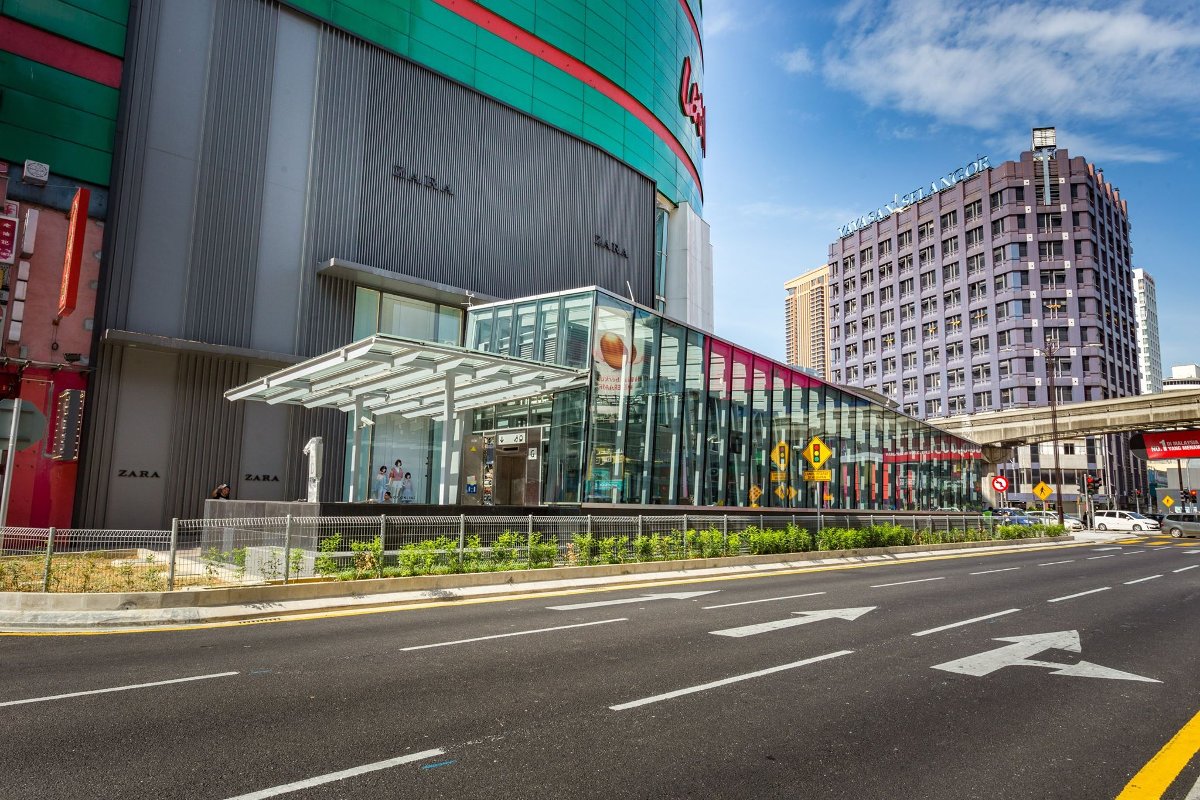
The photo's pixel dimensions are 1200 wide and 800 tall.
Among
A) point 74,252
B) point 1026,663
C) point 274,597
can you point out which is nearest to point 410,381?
point 274,597

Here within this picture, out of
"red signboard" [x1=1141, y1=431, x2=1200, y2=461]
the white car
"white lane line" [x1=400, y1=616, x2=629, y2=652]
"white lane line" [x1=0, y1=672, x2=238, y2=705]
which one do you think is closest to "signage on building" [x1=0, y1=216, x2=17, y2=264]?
"white lane line" [x1=0, y1=672, x2=238, y2=705]

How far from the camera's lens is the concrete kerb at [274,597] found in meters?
10.6

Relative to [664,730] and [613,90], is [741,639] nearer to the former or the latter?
[664,730]

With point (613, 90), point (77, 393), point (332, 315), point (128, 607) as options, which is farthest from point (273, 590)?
point (613, 90)

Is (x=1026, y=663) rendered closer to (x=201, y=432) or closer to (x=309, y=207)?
(x=201, y=432)

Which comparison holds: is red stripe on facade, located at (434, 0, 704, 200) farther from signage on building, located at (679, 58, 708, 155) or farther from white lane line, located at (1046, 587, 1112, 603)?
white lane line, located at (1046, 587, 1112, 603)

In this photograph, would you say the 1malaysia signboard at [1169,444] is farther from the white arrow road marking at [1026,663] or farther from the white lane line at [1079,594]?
the white arrow road marking at [1026,663]

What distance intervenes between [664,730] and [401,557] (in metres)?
9.67

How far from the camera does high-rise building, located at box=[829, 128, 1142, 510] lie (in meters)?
89.8

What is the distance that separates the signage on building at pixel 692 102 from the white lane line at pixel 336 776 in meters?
49.1

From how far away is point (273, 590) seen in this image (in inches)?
481

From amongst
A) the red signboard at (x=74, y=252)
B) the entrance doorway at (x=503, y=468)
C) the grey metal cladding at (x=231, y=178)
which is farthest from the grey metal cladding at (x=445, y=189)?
the entrance doorway at (x=503, y=468)

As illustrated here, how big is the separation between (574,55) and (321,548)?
32.3 meters

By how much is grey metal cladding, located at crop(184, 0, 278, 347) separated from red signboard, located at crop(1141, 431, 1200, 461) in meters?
61.9
